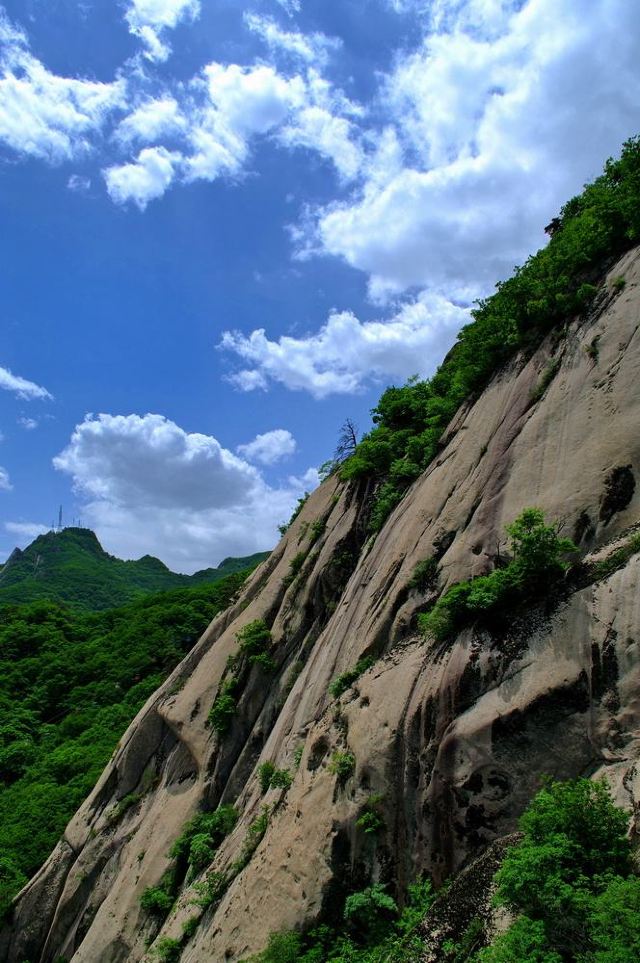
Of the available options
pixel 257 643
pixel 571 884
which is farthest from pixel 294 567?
pixel 571 884

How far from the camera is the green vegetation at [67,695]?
28938 millimetres

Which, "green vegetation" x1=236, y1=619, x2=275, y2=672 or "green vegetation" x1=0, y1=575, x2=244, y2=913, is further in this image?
"green vegetation" x1=0, y1=575, x2=244, y2=913

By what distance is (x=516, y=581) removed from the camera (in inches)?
453

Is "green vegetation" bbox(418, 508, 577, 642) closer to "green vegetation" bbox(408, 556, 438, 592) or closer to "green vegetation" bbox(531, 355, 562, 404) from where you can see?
"green vegetation" bbox(408, 556, 438, 592)

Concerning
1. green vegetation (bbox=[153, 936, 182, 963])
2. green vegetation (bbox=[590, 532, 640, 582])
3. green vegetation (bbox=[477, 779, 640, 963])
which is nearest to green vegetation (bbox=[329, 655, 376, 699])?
green vegetation (bbox=[590, 532, 640, 582])

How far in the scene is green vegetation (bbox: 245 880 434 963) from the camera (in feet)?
33.0

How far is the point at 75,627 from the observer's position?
176 feet

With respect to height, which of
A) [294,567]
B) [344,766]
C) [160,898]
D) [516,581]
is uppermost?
[294,567]

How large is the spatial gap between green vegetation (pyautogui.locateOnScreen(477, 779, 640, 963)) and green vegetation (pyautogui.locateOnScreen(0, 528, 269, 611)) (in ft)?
277

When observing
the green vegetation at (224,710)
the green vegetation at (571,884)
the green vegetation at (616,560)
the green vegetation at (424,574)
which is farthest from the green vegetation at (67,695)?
the green vegetation at (616,560)

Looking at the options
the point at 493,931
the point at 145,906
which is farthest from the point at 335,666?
the point at 145,906

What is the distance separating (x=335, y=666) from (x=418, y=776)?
220 inches

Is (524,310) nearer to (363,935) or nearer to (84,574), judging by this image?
(363,935)

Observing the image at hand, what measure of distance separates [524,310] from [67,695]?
4022cm
